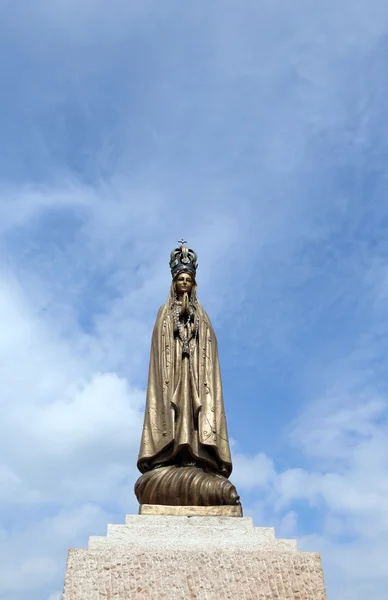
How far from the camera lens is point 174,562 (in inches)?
276

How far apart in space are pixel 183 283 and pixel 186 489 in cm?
332

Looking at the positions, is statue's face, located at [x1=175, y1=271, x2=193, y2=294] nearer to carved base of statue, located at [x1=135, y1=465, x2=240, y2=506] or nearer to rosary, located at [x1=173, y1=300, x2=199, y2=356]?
rosary, located at [x1=173, y1=300, x2=199, y2=356]

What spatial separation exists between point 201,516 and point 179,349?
268cm

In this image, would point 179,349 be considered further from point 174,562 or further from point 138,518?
point 174,562

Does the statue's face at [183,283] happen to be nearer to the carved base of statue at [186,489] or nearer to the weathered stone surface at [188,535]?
the carved base of statue at [186,489]

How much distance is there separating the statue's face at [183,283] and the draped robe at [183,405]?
317 mm

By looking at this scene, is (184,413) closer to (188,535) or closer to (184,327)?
(184,327)

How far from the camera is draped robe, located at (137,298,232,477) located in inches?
349

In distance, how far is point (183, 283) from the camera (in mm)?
10258

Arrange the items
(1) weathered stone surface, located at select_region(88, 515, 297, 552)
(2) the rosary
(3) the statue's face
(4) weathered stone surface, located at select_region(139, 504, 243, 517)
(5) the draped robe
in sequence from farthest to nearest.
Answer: (3) the statue's face
(2) the rosary
(5) the draped robe
(4) weathered stone surface, located at select_region(139, 504, 243, 517)
(1) weathered stone surface, located at select_region(88, 515, 297, 552)

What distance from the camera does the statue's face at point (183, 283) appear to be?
10.3 m

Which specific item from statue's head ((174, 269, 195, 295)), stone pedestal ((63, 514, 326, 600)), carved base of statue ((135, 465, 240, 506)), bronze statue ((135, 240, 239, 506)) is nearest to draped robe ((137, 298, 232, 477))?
bronze statue ((135, 240, 239, 506))

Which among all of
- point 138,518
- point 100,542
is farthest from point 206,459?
point 100,542

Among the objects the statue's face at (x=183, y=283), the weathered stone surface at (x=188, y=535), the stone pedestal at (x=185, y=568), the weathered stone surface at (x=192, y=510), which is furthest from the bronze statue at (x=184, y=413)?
the stone pedestal at (x=185, y=568)
